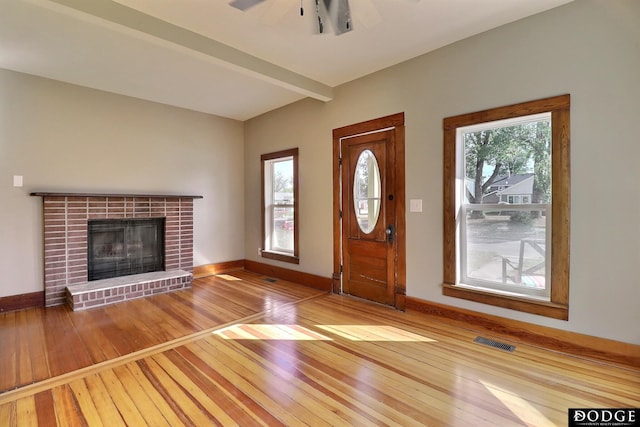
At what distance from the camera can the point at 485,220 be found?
3.01m

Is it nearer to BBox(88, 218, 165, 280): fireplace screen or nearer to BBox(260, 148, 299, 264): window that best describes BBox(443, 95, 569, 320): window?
BBox(260, 148, 299, 264): window

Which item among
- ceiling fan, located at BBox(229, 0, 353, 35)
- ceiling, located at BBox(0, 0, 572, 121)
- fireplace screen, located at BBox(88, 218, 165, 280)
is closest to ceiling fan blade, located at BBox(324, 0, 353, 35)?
ceiling fan, located at BBox(229, 0, 353, 35)

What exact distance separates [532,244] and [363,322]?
1.71 m

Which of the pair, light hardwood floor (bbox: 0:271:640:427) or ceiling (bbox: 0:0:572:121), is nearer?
light hardwood floor (bbox: 0:271:640:427)

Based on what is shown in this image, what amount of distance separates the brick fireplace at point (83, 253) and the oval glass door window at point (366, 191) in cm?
264

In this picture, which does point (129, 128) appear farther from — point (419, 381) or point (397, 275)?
point (419, 381)

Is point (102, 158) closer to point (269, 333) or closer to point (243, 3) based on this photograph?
point (243, 3)

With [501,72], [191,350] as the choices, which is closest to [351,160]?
[501,72]

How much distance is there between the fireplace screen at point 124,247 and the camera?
14.0 feet

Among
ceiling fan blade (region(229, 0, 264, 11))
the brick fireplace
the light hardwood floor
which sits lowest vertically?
the light hardwood floor

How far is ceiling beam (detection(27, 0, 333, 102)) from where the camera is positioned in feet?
7.58

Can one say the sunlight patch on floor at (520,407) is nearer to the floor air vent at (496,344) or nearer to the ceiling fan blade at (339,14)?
the floor air vent at (496,344)

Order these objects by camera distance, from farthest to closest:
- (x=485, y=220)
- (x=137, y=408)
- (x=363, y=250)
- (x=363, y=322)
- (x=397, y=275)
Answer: (x=363, y=250)
(x=397, y=275)
(x=363, y=322)
(x=485, y=220)
(x=137, y=408)

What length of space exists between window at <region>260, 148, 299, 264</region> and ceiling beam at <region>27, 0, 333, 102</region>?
1.41 m
